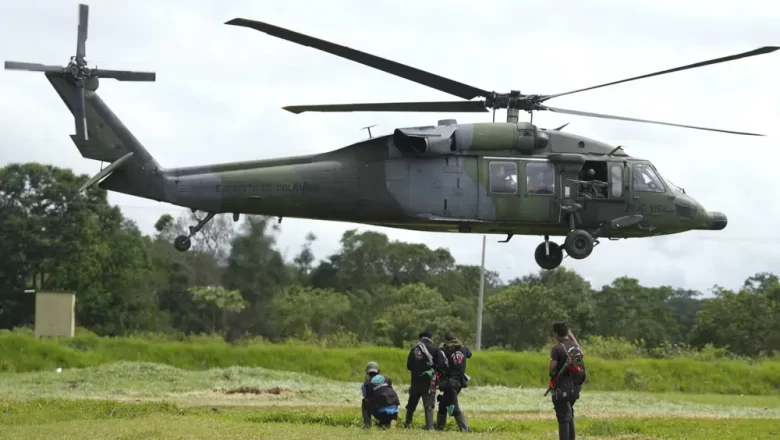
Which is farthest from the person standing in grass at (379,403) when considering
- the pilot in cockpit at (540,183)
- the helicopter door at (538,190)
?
the pilot in cockpit at (540,183)

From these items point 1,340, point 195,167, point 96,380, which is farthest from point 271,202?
point 1,340

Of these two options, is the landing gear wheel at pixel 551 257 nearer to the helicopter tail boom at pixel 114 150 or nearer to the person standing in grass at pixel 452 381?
the person standing in grass at pixel 452 381

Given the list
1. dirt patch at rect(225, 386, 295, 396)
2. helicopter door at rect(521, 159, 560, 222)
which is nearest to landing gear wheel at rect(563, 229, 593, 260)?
helicopter door at rect(521, 159, 560, 222)

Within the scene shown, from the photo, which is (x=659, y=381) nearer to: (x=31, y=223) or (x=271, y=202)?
(x=271, y=202)

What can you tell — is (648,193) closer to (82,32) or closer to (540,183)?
(540,183)

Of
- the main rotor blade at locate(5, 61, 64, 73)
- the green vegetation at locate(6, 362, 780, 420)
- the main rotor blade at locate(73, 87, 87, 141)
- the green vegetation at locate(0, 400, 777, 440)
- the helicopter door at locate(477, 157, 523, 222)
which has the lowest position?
the green vegetation at locate(6, 362, 780, 420)

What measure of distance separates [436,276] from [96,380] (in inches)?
1426

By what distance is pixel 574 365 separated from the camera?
14.9 meters

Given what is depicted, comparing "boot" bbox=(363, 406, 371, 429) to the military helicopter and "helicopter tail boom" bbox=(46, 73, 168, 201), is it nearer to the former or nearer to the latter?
the military helicopter

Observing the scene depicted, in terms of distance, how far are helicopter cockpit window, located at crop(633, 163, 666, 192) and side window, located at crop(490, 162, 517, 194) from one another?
270cm

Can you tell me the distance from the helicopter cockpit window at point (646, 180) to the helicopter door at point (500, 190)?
8.78 ft

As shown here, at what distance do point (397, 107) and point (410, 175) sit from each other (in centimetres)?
132

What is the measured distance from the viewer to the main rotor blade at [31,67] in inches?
786

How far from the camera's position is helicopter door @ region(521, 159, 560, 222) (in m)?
21.5
